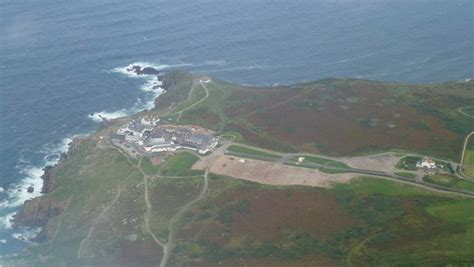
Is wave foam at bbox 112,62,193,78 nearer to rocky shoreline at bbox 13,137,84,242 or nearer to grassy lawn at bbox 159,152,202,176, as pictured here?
grassy lawn at bbox 159,152,202,176

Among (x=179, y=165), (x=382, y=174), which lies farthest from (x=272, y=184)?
(x=382, y=174)

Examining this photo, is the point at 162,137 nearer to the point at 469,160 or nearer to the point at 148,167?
the point at 148,167

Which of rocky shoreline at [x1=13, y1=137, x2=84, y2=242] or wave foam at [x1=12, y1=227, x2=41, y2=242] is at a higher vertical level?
rocky shoreline at [x1=13, y1=137, x2=84, y2=242]

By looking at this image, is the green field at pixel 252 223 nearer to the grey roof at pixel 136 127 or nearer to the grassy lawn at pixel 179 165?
the grassy lawn at pixel 179 165

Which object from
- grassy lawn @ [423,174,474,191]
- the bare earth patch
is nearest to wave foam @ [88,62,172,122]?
the bare earth patch

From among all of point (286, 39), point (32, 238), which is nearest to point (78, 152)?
point (32, 238)

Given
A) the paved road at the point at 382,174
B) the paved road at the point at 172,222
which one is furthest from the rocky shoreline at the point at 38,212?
the paved road at the point at 382,174
